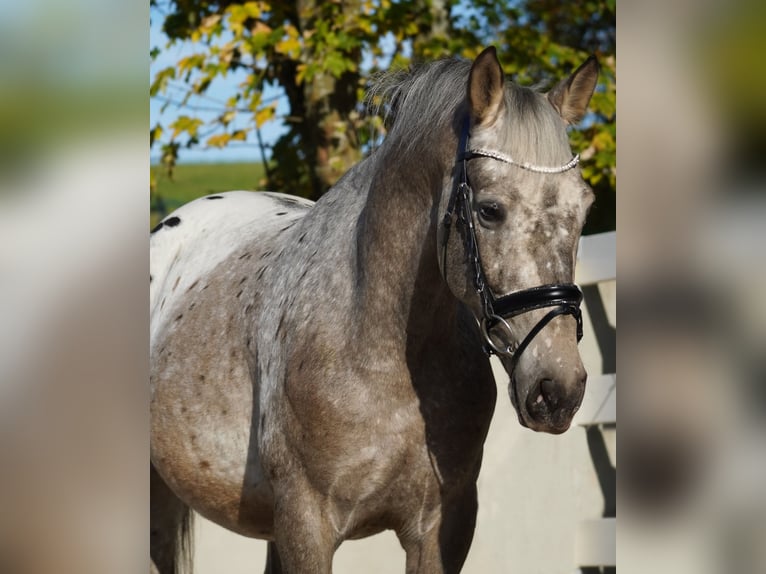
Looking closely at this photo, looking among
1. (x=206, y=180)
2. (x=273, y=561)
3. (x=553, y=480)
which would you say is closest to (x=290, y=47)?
(x=553, y=480)

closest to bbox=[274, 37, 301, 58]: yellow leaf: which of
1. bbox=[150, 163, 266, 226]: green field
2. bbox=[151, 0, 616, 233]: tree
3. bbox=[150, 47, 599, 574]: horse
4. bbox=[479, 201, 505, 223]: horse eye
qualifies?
bbox=[151, 0, 616, 233]: tree

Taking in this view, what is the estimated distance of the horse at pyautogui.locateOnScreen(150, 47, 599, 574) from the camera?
2.36m

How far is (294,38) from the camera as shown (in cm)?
672

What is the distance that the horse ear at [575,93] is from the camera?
2680mm

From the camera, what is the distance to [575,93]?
272 cm

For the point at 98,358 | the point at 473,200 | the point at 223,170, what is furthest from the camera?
the point at 223,170

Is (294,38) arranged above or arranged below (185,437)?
above

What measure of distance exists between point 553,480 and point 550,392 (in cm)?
273

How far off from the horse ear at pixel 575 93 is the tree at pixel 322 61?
391cm

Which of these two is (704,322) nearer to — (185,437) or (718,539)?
(718,539)

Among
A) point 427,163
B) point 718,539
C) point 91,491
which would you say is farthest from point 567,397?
point 91,491

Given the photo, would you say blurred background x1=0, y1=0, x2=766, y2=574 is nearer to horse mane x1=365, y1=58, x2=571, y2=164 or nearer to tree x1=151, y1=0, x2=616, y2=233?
horse mane x1=365, y1=58, x2=571, y2=164

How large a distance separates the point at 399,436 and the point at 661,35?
1.87 metres

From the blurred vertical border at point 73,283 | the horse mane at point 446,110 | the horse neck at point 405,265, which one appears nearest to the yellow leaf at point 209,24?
the horse mane at point 446,110
